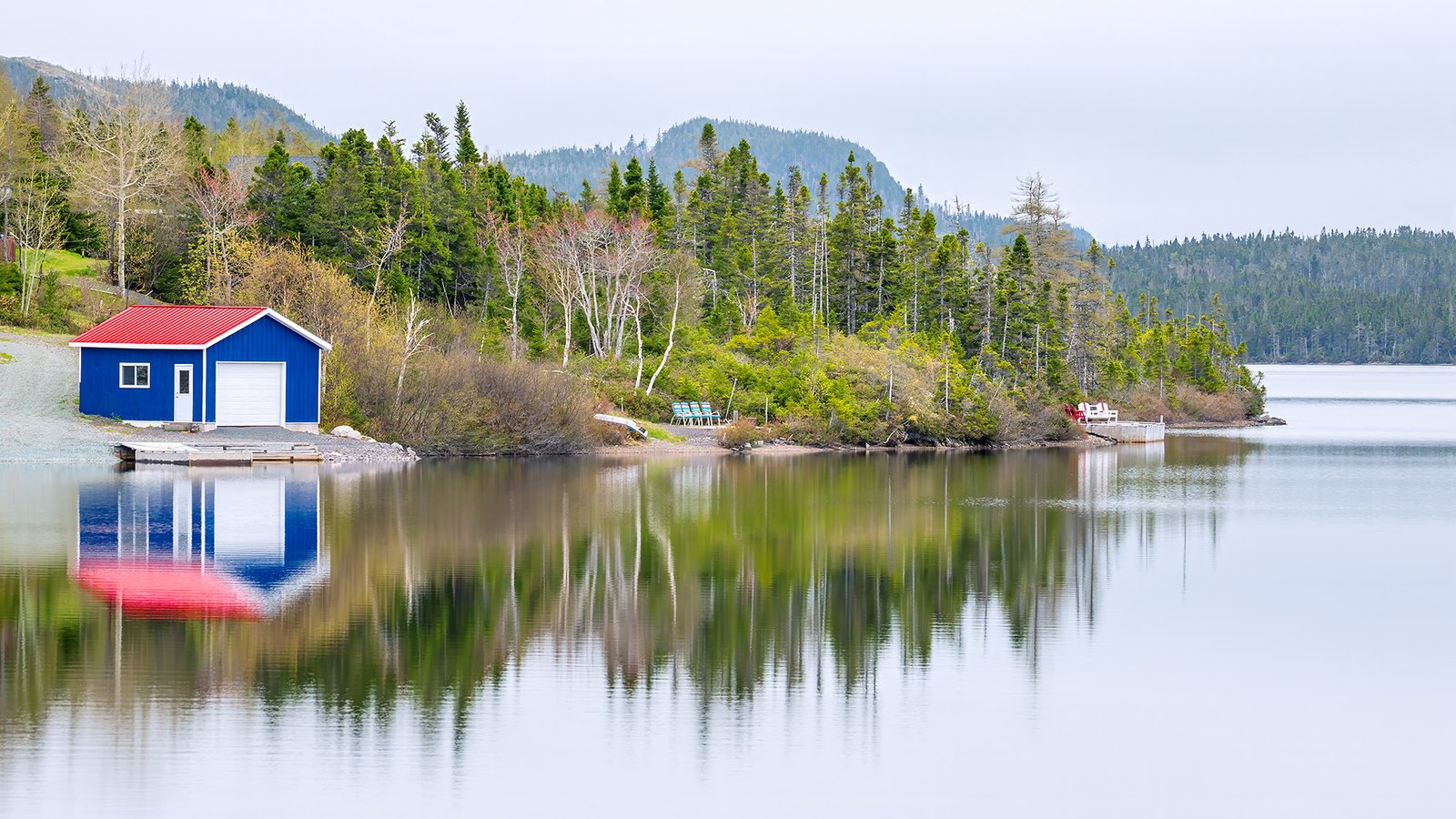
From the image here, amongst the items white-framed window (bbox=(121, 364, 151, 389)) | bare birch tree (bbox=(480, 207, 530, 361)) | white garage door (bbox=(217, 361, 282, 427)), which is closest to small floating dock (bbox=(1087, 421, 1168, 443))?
bare birch tree (bbox=(480, 207, 530, 361))

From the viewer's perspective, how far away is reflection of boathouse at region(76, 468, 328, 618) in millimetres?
17000

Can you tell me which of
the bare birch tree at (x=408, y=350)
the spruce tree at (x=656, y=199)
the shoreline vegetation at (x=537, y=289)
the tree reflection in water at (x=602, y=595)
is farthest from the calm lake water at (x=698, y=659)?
the spruce tree at (x=656, y=199)

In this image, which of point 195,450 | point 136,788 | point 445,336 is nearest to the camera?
point 136,788

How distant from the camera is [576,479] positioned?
3625cm

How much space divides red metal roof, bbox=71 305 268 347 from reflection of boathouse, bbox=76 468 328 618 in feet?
26.6

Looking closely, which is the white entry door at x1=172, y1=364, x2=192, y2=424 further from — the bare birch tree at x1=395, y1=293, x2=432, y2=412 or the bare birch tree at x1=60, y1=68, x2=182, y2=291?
the bare birch tree at x1=60, y1=68, x2=182, y2=291

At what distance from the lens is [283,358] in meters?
40.0

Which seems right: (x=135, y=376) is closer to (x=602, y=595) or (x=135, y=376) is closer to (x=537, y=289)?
(x=537, y=289)

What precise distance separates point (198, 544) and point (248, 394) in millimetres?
19576

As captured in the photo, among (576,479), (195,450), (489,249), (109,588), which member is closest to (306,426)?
(195,450)

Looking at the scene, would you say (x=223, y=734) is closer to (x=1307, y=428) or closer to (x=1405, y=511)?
(x=1405, y=511)

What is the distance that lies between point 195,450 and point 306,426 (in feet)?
16.9

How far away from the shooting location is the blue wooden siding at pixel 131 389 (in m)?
38.9

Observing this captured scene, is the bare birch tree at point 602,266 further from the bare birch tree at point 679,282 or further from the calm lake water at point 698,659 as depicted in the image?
the calm lake water at point 698,659
